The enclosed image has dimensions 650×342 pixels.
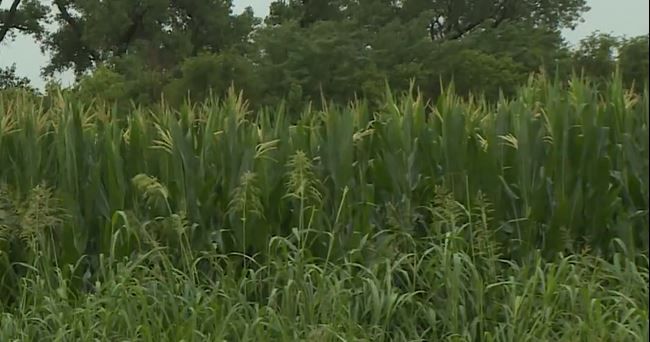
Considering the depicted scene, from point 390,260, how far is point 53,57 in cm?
3009

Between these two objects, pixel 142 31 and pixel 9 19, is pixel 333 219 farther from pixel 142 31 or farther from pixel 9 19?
pixel 9 19

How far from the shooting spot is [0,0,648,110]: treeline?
22.2 metres

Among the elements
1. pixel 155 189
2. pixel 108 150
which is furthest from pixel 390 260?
pixel 108 150

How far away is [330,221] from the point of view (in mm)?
4660

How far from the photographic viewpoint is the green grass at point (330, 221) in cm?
397

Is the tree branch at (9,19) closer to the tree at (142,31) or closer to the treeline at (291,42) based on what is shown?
the treeline at (291,42)

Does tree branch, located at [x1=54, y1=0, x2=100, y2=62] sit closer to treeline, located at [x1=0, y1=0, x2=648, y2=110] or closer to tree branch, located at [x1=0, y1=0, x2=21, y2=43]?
treeline, located at [x1=0, y1=0, x2=648, y2=110]

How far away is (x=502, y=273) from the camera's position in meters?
4.30

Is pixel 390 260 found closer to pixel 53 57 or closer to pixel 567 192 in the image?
pixel 567 192

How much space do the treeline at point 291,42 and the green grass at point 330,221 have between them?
14.5 m

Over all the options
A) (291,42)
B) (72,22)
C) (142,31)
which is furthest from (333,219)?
(72,22)

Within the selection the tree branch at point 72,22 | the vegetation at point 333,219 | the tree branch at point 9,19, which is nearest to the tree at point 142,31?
the tree branch at point 72,22

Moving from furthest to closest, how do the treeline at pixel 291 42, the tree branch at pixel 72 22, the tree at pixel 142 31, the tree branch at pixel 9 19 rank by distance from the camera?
the tree branch at pixel 72 22, the tree branch at pixel 9 19, the tree at pixel 142 31, the treeline at pixel 291 42

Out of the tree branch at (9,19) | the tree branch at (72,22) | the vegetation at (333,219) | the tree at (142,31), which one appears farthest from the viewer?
the tree branch at (72,22)
